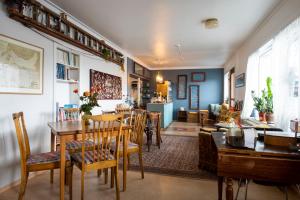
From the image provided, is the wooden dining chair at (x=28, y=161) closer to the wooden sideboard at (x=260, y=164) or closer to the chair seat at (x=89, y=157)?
the chair seat at (x=89, y=157)

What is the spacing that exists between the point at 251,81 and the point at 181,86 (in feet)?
A: 16.6

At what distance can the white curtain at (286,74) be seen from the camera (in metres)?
2.36

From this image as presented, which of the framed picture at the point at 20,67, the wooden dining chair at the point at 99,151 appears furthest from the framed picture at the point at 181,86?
the wooden dining chair at the point at 99,151

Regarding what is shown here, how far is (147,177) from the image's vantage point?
8.95 ft

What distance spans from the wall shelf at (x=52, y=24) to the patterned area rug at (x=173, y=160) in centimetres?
240

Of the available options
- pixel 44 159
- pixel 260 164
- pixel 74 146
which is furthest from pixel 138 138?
pixel 260 164

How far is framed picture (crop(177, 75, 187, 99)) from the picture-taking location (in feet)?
29.8

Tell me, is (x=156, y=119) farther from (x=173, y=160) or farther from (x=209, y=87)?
(x=209, y=87)

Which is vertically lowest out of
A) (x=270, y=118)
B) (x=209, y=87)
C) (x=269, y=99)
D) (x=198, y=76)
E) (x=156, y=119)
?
(x=156, y=119)

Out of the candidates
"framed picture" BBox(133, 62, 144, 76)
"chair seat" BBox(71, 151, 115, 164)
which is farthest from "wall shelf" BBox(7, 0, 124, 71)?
"framed picture" BBox(133, 62, 144, 76)

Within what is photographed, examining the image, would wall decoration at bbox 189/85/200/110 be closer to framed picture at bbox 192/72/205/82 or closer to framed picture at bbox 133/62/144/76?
framed picture at bbox 192/72/205/82

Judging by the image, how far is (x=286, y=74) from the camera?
2.55 m

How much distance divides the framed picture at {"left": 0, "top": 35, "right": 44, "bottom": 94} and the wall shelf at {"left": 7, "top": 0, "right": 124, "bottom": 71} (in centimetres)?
30

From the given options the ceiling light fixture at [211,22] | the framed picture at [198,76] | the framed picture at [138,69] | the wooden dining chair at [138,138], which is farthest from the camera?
the framed picture at [198,76]
